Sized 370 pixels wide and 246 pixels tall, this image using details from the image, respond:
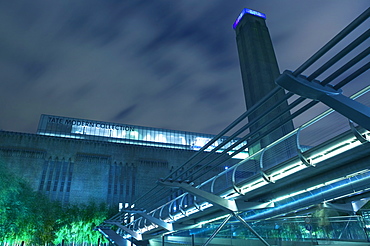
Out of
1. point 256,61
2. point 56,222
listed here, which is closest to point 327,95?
point 56,222

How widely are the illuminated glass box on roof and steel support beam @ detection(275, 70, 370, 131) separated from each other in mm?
65528

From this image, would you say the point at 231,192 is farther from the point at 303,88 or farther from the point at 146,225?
the point at 146,225

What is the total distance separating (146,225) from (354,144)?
2315 cm

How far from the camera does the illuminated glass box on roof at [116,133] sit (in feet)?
227

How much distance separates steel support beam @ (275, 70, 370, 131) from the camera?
5.07 m

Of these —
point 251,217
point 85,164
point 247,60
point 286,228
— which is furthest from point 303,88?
point 247,60

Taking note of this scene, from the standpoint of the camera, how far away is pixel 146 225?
1050 inches

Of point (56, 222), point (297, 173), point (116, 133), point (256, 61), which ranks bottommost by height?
point (297, 173)

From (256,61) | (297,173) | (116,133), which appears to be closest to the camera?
(297,173)

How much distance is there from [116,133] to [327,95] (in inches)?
2815

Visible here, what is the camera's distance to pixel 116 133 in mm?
73812

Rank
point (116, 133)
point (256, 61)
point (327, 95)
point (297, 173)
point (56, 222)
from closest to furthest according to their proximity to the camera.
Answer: point (327, 95), point (297, 173), point (56, 222), point (256, 61), point (116, 133)

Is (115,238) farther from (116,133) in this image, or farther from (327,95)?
(116,133)

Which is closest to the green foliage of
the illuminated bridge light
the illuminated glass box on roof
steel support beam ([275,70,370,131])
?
the illuminated glass box on roof
